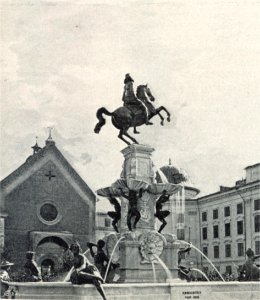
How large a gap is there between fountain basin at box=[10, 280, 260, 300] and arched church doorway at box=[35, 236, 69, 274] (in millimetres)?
35352

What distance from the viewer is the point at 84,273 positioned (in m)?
11.9

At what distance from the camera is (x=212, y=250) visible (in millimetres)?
58000

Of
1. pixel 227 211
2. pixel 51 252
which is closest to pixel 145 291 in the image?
pixel 51 252

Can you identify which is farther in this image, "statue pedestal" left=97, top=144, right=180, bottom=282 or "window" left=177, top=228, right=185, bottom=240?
"window" left=177, top=228, right=185, bottom=240

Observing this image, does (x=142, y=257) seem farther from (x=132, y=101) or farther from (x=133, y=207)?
(x=132, y=101)

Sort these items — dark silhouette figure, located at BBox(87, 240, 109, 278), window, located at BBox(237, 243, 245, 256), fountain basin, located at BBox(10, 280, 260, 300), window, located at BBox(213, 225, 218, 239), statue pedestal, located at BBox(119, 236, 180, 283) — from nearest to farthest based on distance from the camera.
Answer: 1. fountain basin, located at BBox(10, 280, 260, 300)
2. statue pedestal, located at BBox(119, 236, 180, 283)
3. dark silhouette figure, located at BBox(87, 240, 109, 278)
4. window, located at BBox(237, 243, 245, 256)
5. window, located at BBox(213, 225, 218, 239)

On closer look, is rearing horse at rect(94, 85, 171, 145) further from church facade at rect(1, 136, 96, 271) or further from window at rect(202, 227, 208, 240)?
window at rect(202, 227, 208, 240)

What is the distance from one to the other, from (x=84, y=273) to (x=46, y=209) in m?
39.6

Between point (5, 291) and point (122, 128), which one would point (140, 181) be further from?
point (5, 291)

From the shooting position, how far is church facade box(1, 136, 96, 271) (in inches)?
1913

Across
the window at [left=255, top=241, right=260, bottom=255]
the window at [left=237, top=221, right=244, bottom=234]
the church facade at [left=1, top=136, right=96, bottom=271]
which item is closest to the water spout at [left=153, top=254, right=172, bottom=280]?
the church facade at [left=1, top=136, right=96, bottom=271]

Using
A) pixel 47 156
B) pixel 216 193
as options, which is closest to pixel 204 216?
pixel 216 193

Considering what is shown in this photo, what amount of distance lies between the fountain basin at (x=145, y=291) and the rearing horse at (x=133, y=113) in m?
5.02

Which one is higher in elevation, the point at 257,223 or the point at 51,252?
the point at 257,223
